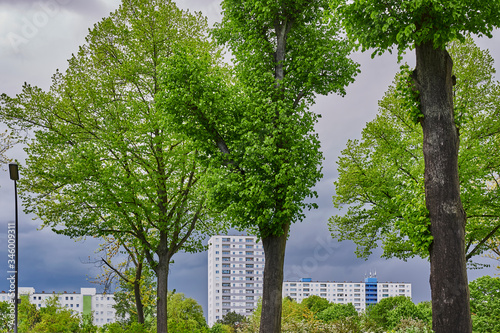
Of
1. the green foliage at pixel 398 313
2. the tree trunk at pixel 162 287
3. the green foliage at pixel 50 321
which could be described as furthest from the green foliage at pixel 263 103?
the green foliage at pixel 50 321

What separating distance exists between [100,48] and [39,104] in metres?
3.39

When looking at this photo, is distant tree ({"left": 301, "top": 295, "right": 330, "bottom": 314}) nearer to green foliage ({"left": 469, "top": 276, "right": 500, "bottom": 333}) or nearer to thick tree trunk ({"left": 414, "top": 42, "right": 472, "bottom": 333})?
green foliage ({"left": 469, "top": 276, "right": 500, "bottom": 333})

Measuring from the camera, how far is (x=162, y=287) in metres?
17.1

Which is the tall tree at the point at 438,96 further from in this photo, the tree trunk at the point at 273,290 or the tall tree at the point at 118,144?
the tall tree at the point at 118,144

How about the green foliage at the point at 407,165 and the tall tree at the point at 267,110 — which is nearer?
the tall tree at the point at 267,110

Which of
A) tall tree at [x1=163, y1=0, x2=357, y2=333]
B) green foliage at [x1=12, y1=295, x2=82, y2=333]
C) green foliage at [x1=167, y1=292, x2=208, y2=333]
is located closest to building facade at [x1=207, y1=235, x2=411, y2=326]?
green foliage at [x1=167, y1=292, x2=208, y2=333]

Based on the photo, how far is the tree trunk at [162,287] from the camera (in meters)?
16.6

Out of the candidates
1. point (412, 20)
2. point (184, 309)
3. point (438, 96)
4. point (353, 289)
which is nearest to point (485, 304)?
point (438, 96)

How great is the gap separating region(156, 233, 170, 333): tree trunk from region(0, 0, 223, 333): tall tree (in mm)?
39

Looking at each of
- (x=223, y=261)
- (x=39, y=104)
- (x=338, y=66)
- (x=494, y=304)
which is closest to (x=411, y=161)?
(x=494, y=304)

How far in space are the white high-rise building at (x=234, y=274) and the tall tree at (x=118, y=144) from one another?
117 m

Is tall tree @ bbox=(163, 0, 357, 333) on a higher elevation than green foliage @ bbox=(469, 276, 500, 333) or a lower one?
higher

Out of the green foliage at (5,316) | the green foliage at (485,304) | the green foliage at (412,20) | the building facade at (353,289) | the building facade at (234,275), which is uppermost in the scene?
the green foliage at (412,20)

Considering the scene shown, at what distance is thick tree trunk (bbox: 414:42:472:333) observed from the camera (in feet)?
25.6
